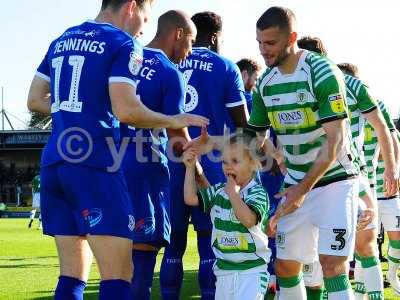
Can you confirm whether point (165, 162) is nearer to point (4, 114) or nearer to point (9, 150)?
point (9, 150)

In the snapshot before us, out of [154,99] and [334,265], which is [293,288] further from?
[154,99]

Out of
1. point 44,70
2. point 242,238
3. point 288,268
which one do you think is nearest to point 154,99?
point 44,70

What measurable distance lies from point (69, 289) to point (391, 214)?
5.38 metres

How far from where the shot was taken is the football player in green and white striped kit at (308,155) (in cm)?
514

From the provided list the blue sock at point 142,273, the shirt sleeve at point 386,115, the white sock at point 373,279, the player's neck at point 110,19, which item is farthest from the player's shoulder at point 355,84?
the player's neck at point 110,19

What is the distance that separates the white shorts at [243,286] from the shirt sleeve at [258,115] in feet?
3.61

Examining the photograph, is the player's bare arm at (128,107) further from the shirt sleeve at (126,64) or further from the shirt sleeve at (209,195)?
the shirt sleeve at (209,195)

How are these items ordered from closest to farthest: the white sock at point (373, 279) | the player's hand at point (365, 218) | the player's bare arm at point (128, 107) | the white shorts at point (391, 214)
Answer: the player's bare arm at point (128, 107)
the player's hand at point (365, 218)
the white sock at point (373, 279)
the white shorts at point (391, 214)

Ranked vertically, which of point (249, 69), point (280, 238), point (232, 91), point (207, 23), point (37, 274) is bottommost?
point (37, 274)

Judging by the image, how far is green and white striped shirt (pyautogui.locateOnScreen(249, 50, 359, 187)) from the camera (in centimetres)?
515

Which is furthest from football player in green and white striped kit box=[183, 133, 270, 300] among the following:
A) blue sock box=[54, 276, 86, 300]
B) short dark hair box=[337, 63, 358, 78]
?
short dark hair box=[337, 63, 358, 78]

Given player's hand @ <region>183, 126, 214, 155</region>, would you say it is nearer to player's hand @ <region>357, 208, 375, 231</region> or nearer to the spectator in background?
player's hand @ <region>357, 208, 375, 231</region>

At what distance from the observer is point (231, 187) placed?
5465 mm

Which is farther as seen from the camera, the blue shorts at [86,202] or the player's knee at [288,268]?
the player's knee at [288,268]
